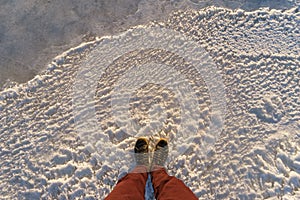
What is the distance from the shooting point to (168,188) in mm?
1540

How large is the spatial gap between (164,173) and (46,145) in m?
0.74

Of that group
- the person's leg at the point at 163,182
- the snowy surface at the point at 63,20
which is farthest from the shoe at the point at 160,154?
the snowy surface at the point at 63,20

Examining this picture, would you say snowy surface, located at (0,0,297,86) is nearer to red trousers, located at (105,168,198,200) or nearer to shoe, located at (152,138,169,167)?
shoe, located at (152,138,169,167)

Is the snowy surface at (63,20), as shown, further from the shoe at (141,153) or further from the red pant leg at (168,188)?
the red pant leg at (168,188)

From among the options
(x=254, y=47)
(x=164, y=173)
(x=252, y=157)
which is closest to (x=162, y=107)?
(x=164, y=173)

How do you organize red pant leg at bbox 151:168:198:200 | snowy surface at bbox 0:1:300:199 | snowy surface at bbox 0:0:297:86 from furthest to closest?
snowy surface at bbox 0:0:297:86 < snowy surface at bbox 0:1:300:199 < red pant leg at bbox 151:168:198:200

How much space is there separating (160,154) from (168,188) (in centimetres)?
25

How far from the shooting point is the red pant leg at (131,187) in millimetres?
1506

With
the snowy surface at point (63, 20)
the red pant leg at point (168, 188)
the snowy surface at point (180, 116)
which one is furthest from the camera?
the snowy surface at point (63, 20)

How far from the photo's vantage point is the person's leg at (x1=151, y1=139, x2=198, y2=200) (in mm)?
1504

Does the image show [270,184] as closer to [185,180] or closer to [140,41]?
[185,180]

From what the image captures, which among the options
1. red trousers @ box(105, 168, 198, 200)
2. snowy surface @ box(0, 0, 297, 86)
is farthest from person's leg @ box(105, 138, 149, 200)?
snowy surface @ box(0, 0, 297, 86)

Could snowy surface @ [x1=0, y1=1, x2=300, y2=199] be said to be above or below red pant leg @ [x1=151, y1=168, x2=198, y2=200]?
above

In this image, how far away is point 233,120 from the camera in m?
1.78
